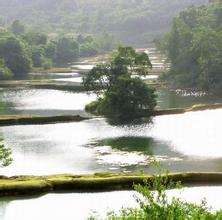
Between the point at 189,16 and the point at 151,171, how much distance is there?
11929 centimetres

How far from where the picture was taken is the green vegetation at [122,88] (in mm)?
103688

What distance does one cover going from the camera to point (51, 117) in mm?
103000

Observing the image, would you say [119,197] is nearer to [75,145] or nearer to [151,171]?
[151,171]

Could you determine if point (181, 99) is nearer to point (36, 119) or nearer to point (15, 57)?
point (36, 119)

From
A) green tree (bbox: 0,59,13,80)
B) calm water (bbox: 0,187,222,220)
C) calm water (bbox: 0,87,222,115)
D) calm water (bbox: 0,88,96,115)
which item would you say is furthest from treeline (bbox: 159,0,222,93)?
calm water (bbox: 0,187,222,220)

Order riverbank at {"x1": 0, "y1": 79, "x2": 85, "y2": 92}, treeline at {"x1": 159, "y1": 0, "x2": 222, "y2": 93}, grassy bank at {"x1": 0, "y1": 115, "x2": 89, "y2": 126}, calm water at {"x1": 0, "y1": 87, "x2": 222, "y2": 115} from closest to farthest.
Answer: grassy bank at {"x1": 0, "y1": 115, "x2": 89, "y2": 126}
calm water at {"x1": 0, "y1": 87, "x2": 222, "y2": 115}
treeline at {"x1": 159, "y1": 0, "x2": 222, "y2": 93}
riverbank at {"x1": 0, "y1": 79, "x2": 85, "y2": 92}

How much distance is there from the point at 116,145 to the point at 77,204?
2894cm

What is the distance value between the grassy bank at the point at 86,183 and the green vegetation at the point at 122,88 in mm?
43081

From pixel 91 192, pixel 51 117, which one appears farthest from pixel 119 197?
pixel 51 117

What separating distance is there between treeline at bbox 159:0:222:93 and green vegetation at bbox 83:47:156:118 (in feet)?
98.9

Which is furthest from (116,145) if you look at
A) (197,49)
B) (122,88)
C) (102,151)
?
(197,49)

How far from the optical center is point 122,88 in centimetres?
10369

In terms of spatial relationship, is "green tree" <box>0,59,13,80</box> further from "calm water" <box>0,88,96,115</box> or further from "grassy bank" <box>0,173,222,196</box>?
"grassy bank" <box>0,173,222,196</box>

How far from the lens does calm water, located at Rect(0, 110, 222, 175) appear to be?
7012cm
